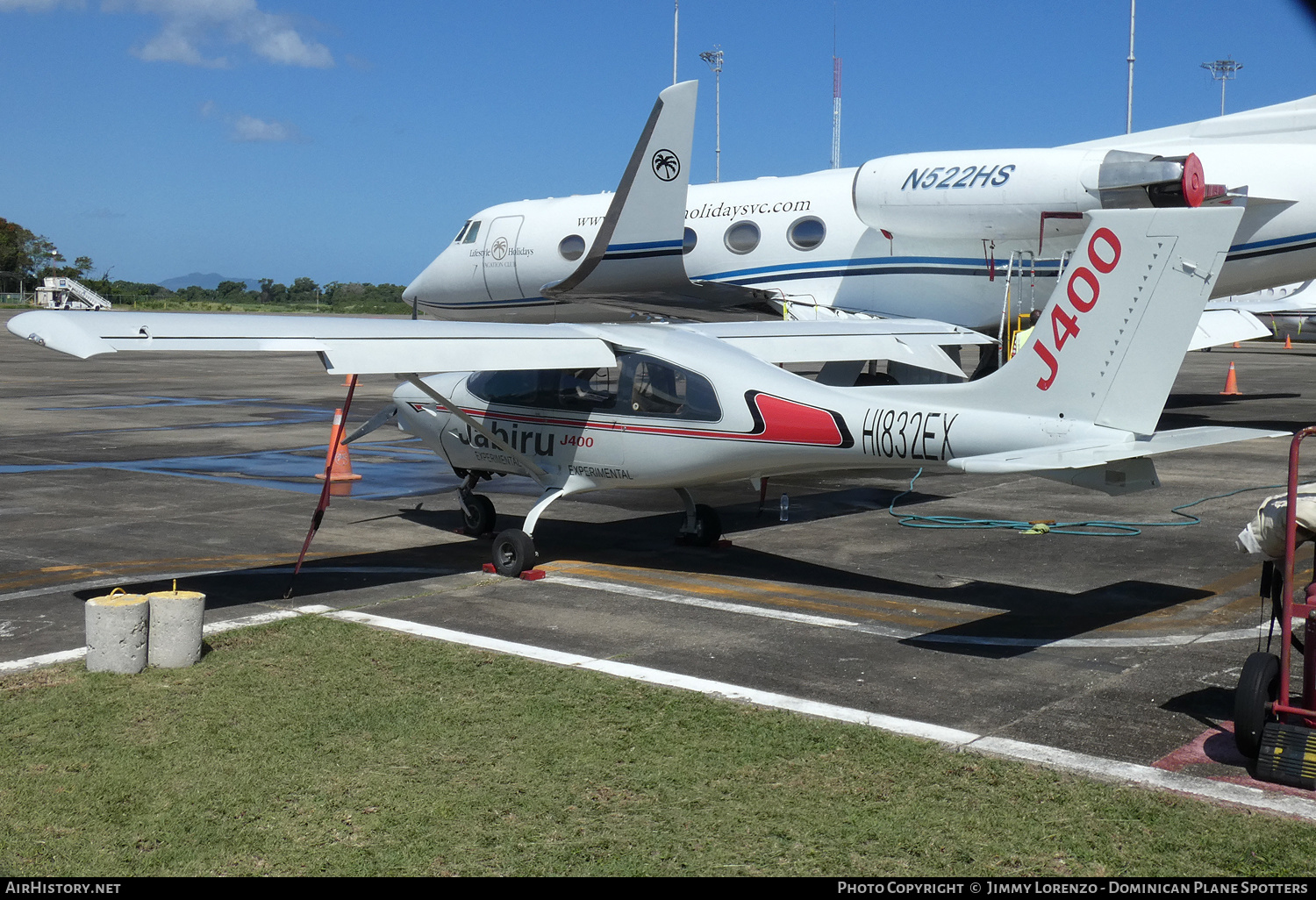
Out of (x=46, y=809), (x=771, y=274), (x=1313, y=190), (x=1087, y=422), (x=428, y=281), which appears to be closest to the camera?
(x=46, y=809)

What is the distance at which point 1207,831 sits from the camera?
5977 mm

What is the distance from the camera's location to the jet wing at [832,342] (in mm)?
14773

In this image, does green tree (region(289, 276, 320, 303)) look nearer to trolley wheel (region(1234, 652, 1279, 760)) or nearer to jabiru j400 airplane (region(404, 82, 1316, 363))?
jabiru j400 airplane (region(404, 82, 1316, 363))

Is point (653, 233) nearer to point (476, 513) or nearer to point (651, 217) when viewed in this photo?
point (651, 217)

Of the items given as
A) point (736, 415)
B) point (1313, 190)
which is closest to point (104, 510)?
point (736, 415)

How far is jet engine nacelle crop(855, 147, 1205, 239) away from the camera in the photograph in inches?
716

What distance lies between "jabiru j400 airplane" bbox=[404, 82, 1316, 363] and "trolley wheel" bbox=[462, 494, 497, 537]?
804 cm

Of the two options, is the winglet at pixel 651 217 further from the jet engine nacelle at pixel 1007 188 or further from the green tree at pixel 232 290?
the green tree at pixel 232 290

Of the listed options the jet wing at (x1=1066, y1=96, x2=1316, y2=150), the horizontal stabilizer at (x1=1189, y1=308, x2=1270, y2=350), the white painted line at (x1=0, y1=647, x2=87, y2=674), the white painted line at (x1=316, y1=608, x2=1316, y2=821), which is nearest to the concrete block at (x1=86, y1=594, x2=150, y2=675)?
the white painted line at (x1=0, y1=647, x2=87, y2=674)

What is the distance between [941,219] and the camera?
19.9 metres

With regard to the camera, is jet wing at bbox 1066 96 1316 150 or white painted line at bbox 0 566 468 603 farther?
jet wing at bbox 1066 96 1316 150

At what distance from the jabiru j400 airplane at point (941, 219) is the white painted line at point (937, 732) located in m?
12.0

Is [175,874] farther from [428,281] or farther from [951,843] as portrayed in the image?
[428,281]
